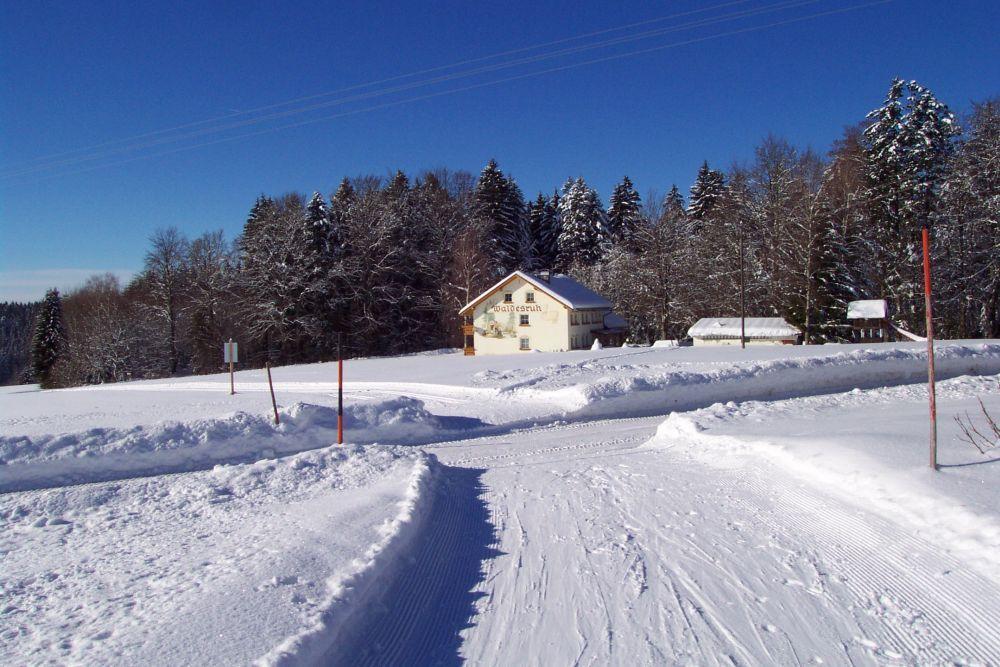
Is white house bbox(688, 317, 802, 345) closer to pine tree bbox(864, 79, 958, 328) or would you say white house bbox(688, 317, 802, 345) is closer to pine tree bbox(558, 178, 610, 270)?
pine tree bbox(864, 79, 958, 328)

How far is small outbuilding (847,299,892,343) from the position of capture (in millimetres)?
37562

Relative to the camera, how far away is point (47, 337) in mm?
55031

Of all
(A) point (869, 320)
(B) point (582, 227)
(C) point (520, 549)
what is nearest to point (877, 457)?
(C) point (520, 549)

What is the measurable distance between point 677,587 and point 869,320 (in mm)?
42684

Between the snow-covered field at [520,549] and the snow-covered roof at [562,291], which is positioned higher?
the snow-covered roof at [562,291]

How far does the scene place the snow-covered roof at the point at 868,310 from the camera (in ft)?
123

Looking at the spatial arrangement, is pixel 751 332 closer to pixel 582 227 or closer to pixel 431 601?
pixel 582 227

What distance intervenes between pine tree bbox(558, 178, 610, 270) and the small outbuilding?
26.7 meters

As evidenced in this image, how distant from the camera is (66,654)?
390 cm

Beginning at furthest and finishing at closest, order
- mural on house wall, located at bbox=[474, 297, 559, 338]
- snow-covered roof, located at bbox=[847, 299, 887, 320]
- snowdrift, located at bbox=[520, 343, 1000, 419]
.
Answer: mural on house wall, located at bbox=[474, 297, 559, 338]
snow-covered roof, located at bbox=[847, 299, 887, 320]
snowdrift, located at bbox=[520, 343, 1000, 419]

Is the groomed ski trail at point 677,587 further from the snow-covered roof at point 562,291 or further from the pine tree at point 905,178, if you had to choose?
the pine tree at point 905,178

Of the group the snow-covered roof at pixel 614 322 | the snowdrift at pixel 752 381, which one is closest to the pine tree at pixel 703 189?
the snow-covered roof at pixel 614 322

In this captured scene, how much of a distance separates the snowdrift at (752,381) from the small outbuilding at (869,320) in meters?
9.54

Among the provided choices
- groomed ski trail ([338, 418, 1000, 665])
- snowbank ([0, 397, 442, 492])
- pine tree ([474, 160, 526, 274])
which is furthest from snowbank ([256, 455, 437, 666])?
pine tree ([474, 160, 526, 274])
